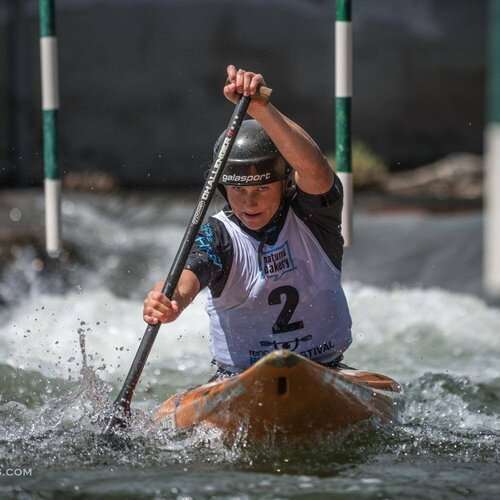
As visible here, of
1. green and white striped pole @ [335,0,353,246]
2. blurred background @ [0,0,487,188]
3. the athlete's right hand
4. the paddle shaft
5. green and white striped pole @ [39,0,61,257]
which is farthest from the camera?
blurred background @ [0,0,487,188]

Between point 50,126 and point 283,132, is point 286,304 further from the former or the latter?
point 50,126

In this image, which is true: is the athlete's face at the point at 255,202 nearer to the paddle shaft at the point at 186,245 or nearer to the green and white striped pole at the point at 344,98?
the paddle shaft at the point at 186,245

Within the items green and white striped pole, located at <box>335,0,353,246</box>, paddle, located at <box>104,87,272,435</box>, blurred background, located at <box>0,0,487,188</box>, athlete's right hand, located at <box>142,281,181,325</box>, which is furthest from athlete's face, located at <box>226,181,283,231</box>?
blurred background, located at <box>0,0,487,188</box>

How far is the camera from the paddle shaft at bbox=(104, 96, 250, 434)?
4305 millimetres

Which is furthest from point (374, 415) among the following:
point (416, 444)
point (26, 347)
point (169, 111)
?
point (169, 111)

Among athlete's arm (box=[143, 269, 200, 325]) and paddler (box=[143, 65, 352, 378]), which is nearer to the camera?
athlete's arm (box=[143, 269, 200, 325])

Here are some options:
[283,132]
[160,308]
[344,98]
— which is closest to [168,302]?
[160,308]

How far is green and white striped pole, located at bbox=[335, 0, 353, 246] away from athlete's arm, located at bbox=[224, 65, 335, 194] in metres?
1.15

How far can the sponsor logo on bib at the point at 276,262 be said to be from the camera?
4.46 metres

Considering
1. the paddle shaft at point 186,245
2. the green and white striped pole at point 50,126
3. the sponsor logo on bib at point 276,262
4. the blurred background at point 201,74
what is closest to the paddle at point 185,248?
the paddle shaft at point 186,245

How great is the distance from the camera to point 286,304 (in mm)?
4484

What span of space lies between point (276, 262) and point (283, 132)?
52 cm

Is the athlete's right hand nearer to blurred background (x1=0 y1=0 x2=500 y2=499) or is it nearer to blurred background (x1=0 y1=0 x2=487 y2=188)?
blurred background (x1=0 y1=0 x2=500 y2=499)

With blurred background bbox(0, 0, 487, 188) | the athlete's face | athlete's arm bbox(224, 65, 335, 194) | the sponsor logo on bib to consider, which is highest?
blurred background bbox(0, 0, 487, 188)
